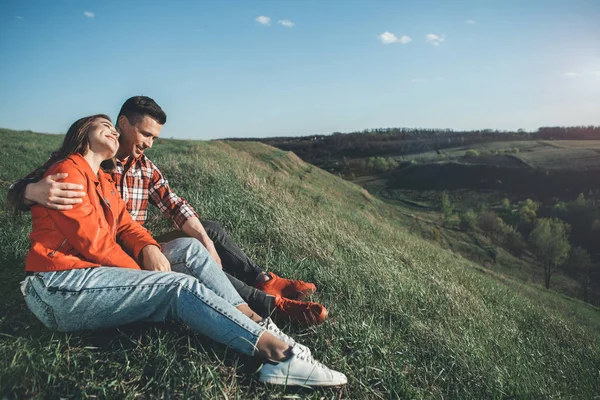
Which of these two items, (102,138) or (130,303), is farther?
(102,138)

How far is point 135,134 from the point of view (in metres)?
3.33

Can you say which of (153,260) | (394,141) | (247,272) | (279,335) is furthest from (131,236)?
(394,141)

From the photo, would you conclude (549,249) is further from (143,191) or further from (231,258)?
(143,191)

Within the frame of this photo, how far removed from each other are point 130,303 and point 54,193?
0.78 meters

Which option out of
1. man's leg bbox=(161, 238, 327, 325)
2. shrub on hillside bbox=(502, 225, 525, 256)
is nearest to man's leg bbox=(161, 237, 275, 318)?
man's leg bbox=(161, 238, 327, 325)

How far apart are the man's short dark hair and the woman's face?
68 cm

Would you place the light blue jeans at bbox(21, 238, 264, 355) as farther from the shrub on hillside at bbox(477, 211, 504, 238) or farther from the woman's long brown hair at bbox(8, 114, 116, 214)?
the shrub on hillside at bbox(477, 211, 504, 238)

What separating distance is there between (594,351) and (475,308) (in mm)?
2973

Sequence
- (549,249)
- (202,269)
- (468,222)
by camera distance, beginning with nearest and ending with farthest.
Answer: (202,269)
(549,249)
(468,222)

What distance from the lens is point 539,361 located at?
351 cm

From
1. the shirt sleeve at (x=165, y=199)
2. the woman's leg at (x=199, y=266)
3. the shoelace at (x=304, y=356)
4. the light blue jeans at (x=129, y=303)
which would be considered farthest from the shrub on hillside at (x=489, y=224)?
the light blue jeans at (x=129, y=303)

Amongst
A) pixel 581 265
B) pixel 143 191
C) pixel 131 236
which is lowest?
pixel 581 265

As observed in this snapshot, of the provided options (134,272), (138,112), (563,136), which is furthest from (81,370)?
(563,136)

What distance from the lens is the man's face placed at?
331cm
